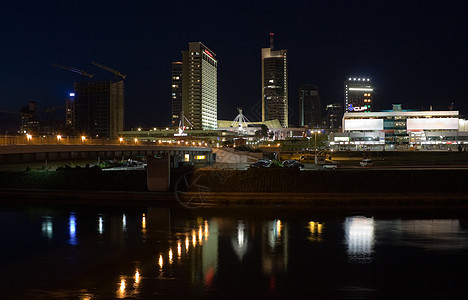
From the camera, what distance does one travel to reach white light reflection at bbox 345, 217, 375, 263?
15.9 m

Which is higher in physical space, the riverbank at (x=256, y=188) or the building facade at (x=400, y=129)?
the building facade at (x=400, y=129)

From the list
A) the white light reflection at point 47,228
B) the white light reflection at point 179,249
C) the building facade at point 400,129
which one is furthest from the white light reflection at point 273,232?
the building facade at point 400,129

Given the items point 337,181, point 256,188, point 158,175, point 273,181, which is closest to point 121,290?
point 158,175

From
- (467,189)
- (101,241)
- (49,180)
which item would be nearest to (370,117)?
(467,189)

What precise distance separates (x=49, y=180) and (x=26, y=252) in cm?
2036

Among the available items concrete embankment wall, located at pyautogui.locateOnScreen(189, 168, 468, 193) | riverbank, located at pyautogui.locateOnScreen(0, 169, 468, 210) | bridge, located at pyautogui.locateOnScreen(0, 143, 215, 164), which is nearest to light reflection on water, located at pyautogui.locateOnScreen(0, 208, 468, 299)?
bridge, located at pyautogui.locateOnScreen(0, 143, 215, 164)

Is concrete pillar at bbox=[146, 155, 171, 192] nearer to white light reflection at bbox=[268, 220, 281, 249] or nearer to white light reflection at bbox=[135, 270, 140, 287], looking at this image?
white light reflection at bbox=[268, 220, 281, 249]

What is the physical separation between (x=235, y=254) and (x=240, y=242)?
2048mm

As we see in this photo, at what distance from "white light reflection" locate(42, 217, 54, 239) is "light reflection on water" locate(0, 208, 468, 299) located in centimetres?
6

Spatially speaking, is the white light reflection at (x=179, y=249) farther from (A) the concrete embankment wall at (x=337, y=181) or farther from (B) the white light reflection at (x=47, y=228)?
(A) the concrete embankment wall at (x=337, y=181)

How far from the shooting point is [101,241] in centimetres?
1866

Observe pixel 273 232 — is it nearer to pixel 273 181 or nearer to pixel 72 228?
pixel 72 228

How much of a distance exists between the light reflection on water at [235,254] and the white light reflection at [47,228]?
63 mm

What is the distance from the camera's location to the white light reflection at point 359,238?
1587 centimetres
